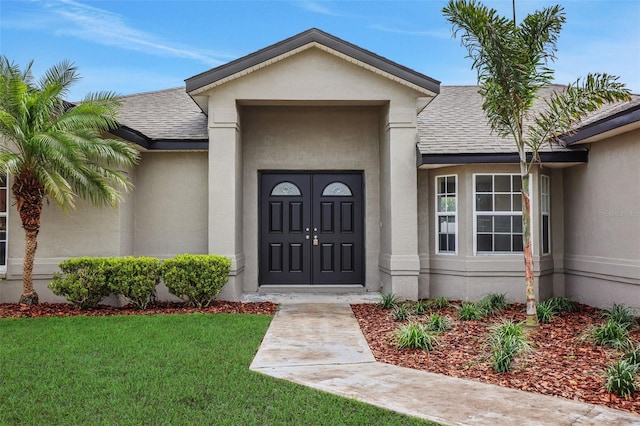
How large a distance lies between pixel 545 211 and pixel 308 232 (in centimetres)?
532

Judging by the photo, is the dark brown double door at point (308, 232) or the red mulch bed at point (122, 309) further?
the dark brown double door at point (308, 232)

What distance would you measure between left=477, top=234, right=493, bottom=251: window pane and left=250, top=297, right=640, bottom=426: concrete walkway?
170 inches

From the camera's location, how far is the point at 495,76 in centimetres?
823

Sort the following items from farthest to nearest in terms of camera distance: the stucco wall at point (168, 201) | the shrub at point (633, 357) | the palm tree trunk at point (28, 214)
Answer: the stucco wall at point (168, 201) < the palm tree trunk at point (28, 214) < the shrub at point (633, 357)

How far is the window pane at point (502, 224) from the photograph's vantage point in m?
10.6

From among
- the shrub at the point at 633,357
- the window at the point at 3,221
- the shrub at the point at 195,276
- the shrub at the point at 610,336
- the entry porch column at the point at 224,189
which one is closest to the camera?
the shrub at the point at 633,357

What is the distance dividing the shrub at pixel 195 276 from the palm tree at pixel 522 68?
5.57 meters

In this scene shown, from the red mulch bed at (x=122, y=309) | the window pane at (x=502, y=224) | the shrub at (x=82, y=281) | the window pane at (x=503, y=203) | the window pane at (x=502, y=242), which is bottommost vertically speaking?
the red mulch bed at (x=122, y=309)

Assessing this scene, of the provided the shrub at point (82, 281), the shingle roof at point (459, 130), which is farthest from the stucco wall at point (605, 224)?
the shrub at point (82, 281)

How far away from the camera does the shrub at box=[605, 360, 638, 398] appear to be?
4.92 m

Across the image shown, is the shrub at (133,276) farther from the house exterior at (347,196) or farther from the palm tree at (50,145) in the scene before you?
the palm tree at (50,145)

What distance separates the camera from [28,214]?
30.6ft

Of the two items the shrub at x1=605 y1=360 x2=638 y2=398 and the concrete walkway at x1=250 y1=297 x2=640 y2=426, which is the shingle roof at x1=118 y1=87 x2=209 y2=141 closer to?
the concrete walkway at x1=250 y1=297 x2=640 y2=426

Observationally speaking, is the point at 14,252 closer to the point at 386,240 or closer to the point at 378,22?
the point at 386,240
